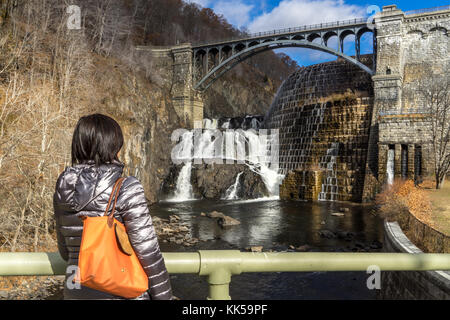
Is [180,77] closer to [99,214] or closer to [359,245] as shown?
[359,245]

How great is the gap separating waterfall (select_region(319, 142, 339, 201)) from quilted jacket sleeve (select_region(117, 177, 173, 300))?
25.7 meters

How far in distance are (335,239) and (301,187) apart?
1133 centimetres

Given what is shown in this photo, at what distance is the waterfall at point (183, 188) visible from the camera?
1140 inches

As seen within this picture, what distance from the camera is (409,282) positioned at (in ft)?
22.1

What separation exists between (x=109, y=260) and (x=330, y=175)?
26.6 meters

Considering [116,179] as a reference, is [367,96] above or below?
above

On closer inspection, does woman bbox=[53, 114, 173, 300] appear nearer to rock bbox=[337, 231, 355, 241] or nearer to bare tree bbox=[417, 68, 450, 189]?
rock bbox=[337, 231, 355, 241]

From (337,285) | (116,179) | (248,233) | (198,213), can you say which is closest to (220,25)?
(198,213)

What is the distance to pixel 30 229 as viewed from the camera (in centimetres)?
Answer: 1238

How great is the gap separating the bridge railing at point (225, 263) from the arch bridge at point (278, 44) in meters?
29.7

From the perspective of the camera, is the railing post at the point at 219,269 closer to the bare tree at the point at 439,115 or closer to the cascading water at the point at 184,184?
the bare tree at the point at 439,115

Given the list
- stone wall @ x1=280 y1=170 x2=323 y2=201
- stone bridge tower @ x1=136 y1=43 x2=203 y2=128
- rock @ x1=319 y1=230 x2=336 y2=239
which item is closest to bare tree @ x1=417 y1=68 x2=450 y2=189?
stone wall @ x1=280 y1=170 x2=323 y2=201

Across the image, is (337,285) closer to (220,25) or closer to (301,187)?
(301,187)

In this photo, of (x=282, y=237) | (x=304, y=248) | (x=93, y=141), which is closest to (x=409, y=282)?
(x=93, y=141)
